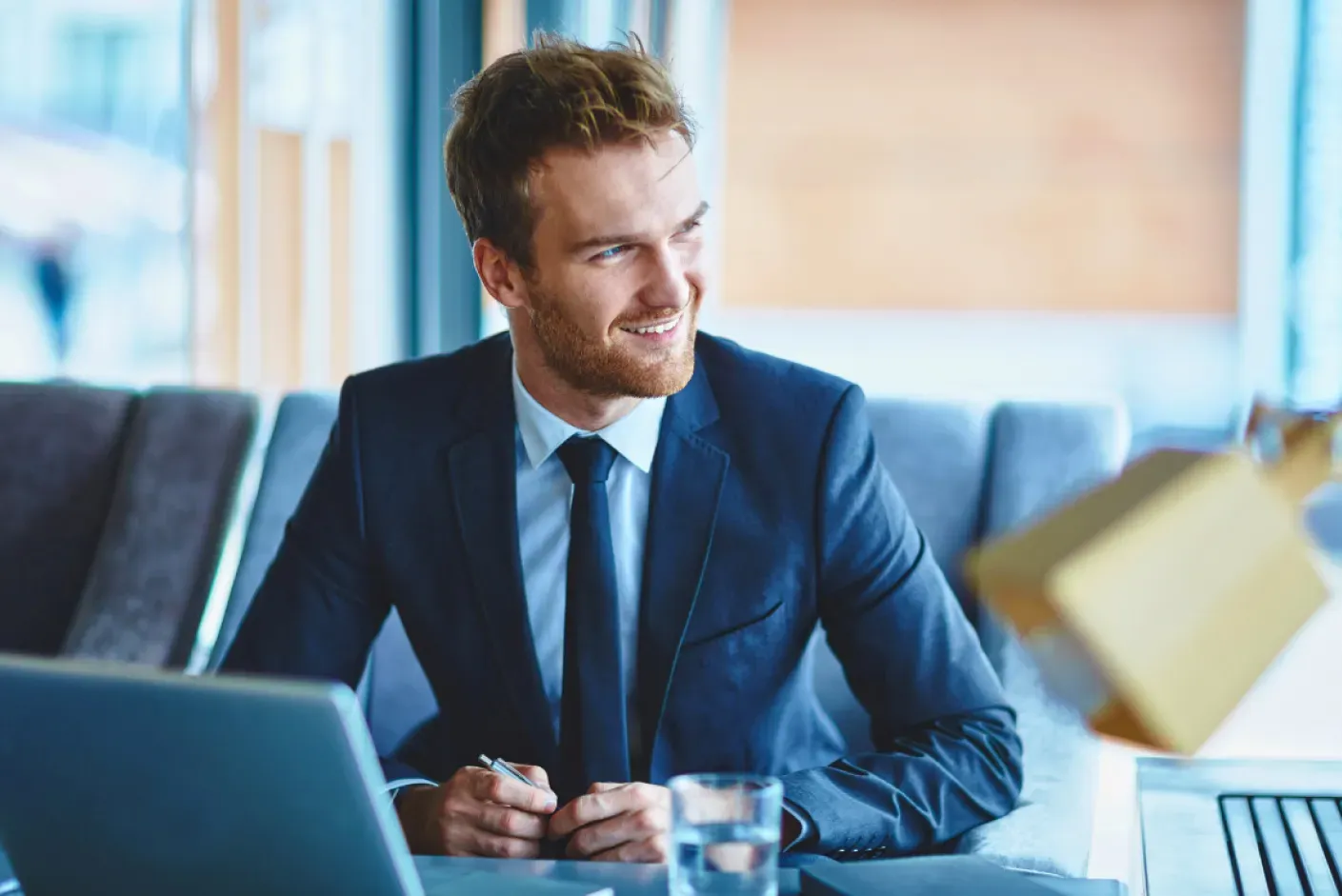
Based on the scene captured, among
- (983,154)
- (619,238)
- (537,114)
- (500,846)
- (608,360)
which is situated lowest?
(500,846)

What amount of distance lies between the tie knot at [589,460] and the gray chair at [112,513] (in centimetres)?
78

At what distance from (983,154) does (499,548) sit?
5217 millimetres

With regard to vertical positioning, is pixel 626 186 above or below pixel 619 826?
above

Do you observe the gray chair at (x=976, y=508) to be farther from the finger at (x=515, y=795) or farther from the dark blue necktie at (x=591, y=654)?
the finger at (x=515, y=795)

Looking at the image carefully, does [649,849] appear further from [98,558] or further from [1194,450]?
[98,558]

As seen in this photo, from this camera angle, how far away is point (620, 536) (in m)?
1.43

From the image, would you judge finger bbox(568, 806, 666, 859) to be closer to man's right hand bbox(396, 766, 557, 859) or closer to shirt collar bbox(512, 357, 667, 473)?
man's right hand bbox(396, 766, 557, 859)

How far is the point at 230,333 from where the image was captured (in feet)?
11.7

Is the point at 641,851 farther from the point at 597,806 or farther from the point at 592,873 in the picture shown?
the point at 592,873

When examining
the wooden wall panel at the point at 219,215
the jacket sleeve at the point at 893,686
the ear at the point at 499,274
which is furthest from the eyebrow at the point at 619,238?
the wooden wall panel at the point at 219,215

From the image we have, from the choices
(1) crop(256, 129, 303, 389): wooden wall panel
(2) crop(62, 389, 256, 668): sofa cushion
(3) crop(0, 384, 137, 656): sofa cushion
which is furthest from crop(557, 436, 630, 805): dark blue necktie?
(1) crop(256, 129, 303, 389): wooden wall panel

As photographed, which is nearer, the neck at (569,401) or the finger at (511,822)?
the finger at (511,822)

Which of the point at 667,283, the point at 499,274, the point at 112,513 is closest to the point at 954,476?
the point at 667,283

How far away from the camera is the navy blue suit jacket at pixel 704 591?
4.46 feet
